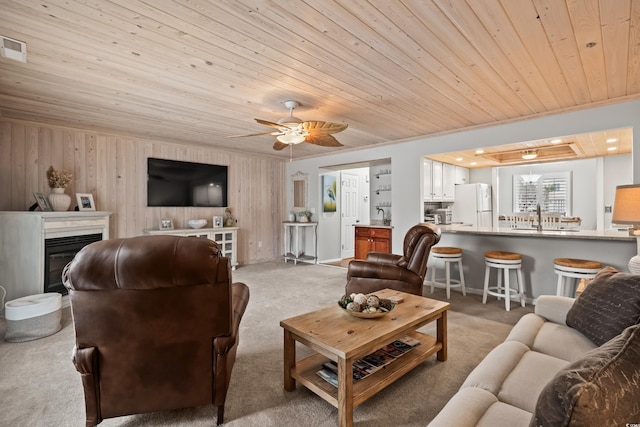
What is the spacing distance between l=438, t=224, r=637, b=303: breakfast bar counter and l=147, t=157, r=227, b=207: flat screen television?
419cm

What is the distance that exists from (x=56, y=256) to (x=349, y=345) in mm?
3928

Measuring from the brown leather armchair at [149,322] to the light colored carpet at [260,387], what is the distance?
267 millimetres

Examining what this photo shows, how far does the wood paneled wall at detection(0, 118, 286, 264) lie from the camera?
389 cm

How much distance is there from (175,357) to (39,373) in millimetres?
1504

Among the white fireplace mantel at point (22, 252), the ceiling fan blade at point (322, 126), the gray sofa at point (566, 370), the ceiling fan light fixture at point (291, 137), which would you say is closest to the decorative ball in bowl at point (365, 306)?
the gray sofa at point (566, 370)

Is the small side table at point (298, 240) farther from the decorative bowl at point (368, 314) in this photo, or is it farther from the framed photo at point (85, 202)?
the decorative bowl at point (368, 314)

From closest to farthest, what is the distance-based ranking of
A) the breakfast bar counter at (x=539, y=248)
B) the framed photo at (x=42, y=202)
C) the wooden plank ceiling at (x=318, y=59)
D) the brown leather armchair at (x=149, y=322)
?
the brown leather armchair at (x=149, y=322) → the wooden plank ceiling at (x=318, y=59) → the breakfast bar counter at (x=539, y=248) → the framed photo at (x=42, y=202)

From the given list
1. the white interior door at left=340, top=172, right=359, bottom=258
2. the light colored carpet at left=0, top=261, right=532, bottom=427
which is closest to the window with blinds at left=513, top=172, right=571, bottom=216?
the white interior door at left=340, top=172, right=359, bottom=258

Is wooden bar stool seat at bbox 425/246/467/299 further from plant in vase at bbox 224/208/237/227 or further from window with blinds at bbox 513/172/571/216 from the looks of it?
window with blinds at bbox 513/172/571/216

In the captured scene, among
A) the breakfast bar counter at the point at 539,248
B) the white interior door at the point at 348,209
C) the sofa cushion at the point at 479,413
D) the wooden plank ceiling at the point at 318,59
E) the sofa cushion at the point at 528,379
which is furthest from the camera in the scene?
the white interior door at the point at 348,209

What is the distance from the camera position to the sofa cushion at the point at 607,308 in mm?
1397

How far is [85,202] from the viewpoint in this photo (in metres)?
4.27

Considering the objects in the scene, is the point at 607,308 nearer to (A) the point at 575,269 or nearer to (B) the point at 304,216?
(A) the point at 575,269

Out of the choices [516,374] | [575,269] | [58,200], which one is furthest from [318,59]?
[58,200]
